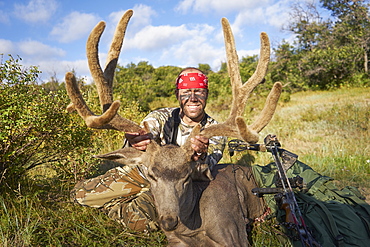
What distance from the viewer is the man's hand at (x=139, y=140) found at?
146 inches

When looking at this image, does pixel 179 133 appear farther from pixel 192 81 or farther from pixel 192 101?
pixel 192 81

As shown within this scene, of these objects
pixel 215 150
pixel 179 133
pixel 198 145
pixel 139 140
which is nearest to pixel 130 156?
pixel 139 140

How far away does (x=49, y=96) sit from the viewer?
4.69 m

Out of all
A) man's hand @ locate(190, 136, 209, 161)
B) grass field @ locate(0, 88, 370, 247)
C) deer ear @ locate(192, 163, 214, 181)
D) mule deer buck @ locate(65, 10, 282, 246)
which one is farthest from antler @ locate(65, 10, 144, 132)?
grass field @ locate(0, 88, 370, 247)

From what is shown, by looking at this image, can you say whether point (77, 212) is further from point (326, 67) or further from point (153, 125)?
point (326, 67)

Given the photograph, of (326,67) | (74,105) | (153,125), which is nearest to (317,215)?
(153,125)

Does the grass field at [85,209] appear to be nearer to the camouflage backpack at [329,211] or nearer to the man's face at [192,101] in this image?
the camouflage backpack at [329,211]

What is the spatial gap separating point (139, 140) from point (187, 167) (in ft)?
2.36

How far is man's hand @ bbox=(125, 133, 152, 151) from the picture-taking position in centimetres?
372

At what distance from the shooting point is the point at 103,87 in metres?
3.69

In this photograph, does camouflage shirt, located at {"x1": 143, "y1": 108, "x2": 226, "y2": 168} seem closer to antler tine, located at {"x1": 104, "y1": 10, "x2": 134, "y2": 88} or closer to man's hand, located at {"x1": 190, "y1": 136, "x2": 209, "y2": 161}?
man's hand, located at {"x1": 190, "y1": 136, "x2": 209, "y2": 161}

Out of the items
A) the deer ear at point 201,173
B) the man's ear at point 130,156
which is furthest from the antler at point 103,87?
the deer ear at point 201,173

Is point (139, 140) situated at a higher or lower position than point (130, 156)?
higher

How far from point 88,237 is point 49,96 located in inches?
89.1
